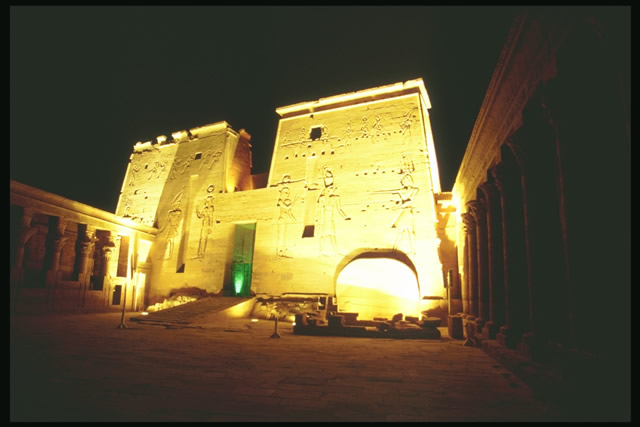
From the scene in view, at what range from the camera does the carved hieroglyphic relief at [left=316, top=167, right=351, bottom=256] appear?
52.4 feet

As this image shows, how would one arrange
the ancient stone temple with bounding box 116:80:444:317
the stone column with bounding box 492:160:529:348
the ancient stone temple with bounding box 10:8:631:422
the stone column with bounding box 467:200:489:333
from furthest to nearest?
the ancient stone temple with bounding box 116:80:444:317, the stone column with bounding box 467:200:489:333, the stone column with bounding box 492:160:529:348, the ancient stone temple with bounding box 10:8:631:422

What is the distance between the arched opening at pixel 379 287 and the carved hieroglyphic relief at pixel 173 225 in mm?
9894

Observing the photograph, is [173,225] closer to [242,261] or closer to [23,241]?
[242,261]

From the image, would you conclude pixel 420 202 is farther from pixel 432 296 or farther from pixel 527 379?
pixel 527 379

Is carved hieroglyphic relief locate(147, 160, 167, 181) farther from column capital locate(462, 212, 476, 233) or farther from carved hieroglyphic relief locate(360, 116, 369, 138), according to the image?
column capital locate(462, 212, 476, 233)

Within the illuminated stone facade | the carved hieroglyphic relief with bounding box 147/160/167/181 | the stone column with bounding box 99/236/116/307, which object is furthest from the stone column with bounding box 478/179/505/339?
the carved hieroglyphic relief with bounding box 147/160/167/181

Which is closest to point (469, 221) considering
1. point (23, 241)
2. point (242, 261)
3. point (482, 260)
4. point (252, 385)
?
point (482, 260)

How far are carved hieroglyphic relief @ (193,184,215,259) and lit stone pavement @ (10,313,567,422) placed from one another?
38.9 ft

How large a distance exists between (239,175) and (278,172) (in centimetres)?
365

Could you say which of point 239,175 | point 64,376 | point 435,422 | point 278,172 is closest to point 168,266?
point 239,175

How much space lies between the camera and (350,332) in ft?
32.8

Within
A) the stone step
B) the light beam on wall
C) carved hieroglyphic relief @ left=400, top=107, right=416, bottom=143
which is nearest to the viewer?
the stone step

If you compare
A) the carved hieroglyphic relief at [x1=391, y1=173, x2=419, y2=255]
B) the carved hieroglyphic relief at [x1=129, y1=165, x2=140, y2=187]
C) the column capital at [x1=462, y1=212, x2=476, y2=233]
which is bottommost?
the column capital at [x1=462, y1=212, x2=476, y2=233]

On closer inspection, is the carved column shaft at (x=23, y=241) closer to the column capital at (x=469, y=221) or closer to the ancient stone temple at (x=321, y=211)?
the column capital at (x=469, y=221)
